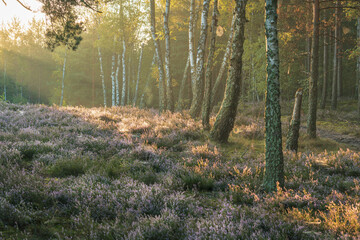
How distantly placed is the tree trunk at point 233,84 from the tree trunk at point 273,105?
3.66 metres

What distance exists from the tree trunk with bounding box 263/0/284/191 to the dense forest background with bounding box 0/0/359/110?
910cm

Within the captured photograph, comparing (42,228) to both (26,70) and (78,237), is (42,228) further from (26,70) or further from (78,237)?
(26,70)

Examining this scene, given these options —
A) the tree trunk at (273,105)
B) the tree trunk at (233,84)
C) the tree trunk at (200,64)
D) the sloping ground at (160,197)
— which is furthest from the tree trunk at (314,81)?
the tree trunk at (273,105)

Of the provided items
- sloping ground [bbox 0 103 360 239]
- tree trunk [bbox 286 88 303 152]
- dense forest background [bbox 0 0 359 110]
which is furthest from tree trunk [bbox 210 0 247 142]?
dense forest background [bbox 0 0 359 110]

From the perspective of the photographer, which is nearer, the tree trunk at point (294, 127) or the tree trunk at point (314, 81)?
the tree trunk at point (294, 127)

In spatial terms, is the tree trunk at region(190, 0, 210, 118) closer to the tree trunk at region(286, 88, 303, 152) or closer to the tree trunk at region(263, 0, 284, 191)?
the tree trunk at region(286, 88, 303, 152)

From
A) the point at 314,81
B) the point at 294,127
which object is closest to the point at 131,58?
the point at 314,81

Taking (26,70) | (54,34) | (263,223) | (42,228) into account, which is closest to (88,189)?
(42,228)

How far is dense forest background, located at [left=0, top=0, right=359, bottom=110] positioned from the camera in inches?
873

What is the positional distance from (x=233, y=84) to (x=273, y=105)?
157 inches

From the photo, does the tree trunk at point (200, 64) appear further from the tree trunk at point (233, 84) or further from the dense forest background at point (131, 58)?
the dense forest background at point (131, 58)

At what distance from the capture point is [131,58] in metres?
41.2

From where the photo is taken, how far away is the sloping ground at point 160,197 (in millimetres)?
3070

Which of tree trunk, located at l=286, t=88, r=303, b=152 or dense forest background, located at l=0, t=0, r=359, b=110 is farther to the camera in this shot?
dense forest background, located at l=0, t=0, r=359, b=110
